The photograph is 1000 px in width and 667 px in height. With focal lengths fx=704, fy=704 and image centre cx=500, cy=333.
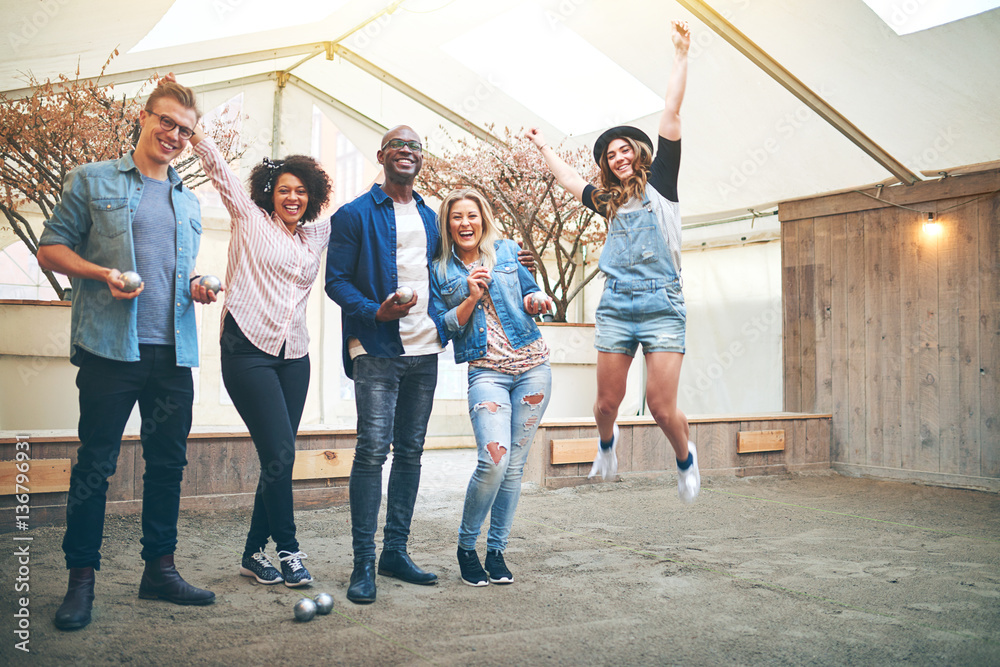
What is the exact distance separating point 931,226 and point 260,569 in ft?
17.8

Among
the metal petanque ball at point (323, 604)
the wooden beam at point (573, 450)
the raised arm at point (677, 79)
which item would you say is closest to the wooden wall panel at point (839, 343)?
the wooden beam at point (573, 450)

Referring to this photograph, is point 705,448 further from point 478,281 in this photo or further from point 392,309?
point 392,309

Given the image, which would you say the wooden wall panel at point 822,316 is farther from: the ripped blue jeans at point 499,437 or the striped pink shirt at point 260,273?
the striped pink shirt at point 260,273

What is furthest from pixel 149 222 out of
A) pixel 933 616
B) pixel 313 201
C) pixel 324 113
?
pixel 324 113

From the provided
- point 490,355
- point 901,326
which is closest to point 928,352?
point 901,326

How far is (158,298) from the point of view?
7.12 feet

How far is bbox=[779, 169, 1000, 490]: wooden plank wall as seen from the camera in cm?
520

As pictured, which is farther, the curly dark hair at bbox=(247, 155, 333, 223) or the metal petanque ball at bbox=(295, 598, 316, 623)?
the curly dark hair at bbox=(247, 155, 333, 223)

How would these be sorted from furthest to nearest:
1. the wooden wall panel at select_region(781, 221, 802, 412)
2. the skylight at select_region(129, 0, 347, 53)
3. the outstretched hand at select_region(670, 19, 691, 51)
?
1. the wooden wall panel at select_region(781, 221, 802, 412)
2. the skylight at select_region(129, 0, 347, 53)
3. the outstretched hand at select_region(670, 19, 691, 51)

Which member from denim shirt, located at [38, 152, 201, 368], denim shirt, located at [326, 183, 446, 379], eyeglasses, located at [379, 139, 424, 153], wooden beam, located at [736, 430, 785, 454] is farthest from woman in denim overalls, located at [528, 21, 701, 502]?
wooden beam, located at [736, 430, 785, 454]

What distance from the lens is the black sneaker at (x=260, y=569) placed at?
8.04 feet

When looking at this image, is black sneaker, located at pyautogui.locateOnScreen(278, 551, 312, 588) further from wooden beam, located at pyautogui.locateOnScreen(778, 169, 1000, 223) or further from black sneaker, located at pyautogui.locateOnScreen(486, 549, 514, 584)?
wooden beam, located at pyautogui.locateOnScreen(778, 169, 1000, 223)

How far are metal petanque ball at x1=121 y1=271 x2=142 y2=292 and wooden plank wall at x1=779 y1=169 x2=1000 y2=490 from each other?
18.4 feet

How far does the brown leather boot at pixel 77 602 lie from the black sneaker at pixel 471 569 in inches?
45.4
